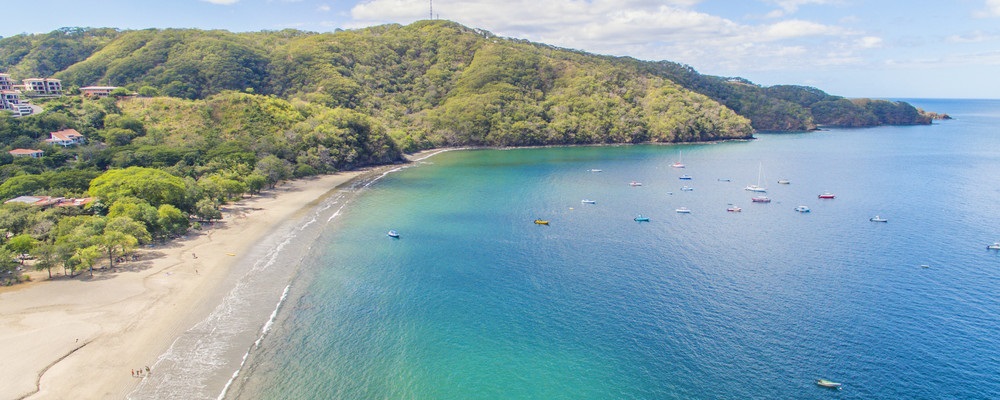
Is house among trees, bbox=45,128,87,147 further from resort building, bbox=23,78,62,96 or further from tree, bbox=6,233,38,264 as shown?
tree, bbox=6,233,38,264

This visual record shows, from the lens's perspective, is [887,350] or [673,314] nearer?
[887,350]

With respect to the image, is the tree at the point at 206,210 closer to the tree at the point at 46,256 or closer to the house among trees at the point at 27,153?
the tree at the point at 46,256

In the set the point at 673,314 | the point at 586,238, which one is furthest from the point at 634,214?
the point at 673,314

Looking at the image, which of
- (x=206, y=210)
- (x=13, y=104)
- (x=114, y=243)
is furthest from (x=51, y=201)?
(x=13, y=104)

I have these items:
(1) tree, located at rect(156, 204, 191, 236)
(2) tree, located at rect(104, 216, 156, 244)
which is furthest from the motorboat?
(1) tree, located at rect(156, 204, 191, 236)

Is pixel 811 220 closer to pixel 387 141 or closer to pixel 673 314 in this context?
pixel 673 314
